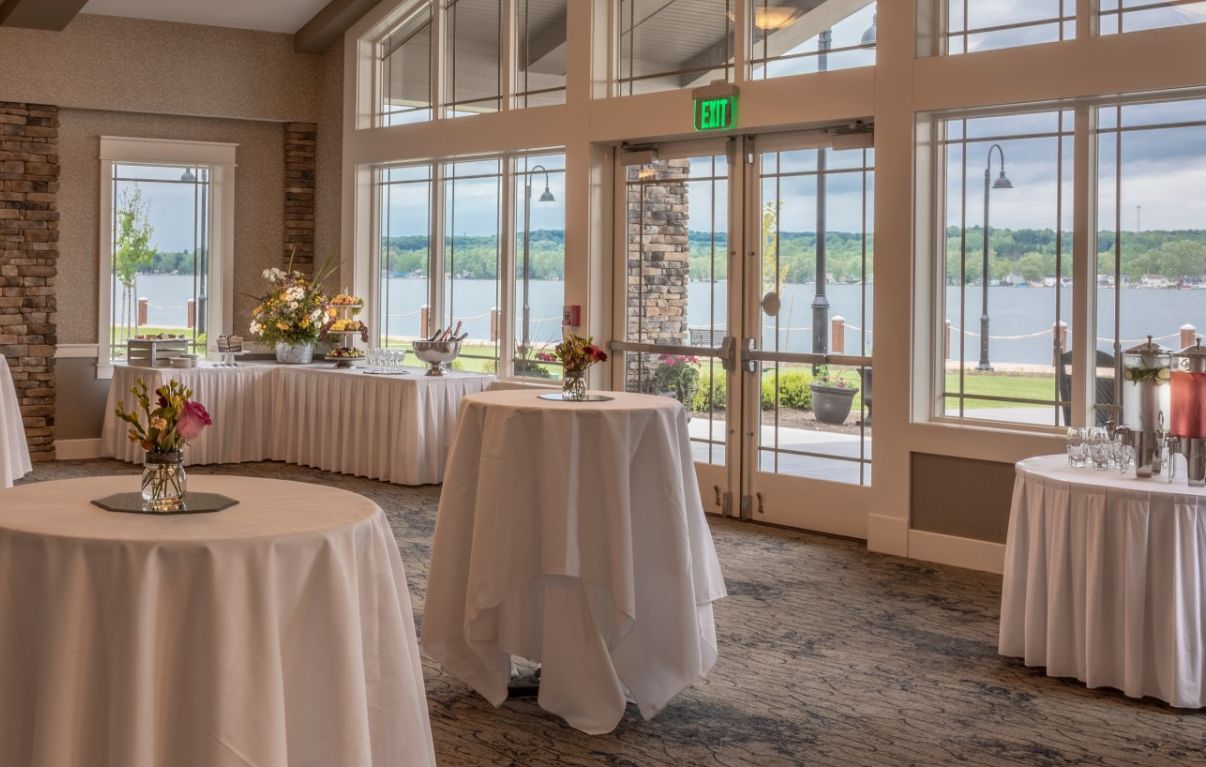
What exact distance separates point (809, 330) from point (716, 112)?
4.71 ft

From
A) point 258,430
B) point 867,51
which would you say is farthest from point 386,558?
point 258,430

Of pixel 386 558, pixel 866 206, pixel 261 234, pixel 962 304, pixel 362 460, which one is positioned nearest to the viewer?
pixel 386 558

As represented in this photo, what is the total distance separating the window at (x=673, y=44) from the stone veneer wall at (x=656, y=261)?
0.54 meters

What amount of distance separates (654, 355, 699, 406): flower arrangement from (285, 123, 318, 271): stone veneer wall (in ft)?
13.4

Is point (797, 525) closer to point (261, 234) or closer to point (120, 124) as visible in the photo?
point (261, 234)

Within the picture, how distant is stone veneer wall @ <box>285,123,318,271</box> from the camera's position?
1063cm

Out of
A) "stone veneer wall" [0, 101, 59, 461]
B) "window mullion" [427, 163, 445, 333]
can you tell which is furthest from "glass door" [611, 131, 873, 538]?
"stone veneer wall" [0, 101, 59, 461]

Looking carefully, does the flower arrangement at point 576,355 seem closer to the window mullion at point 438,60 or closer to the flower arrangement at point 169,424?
the flower arrangement at point 169,424

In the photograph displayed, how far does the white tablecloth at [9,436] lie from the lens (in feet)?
21.5

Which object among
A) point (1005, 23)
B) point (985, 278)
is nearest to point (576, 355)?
point (985, 278)

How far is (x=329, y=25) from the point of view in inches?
395

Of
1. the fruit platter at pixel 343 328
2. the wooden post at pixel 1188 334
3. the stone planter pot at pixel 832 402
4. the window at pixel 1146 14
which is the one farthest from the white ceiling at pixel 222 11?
the wooden post at pixel 1188 334

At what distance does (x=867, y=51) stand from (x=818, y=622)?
337cm

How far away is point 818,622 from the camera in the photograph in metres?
5.22
